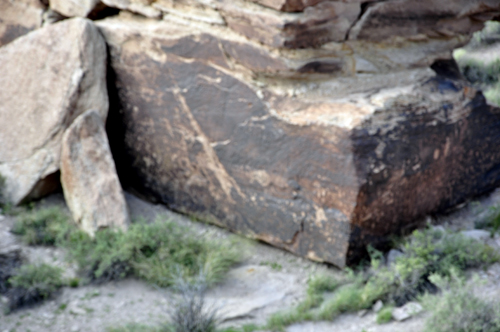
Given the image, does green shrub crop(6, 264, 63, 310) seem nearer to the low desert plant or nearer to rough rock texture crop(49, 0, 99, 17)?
the low desert plant

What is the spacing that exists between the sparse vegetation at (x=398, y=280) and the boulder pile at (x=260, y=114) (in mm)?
248

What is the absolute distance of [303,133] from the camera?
366cm

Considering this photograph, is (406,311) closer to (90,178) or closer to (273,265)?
(273,265)

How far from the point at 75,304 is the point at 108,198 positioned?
0.99 meters

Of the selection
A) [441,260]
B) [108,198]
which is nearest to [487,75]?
[441,260]

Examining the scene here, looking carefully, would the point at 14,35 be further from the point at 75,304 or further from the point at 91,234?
the point at 75,304

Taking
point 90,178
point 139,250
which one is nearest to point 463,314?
point 139,250

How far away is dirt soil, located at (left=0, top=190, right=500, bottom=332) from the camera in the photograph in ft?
10.6

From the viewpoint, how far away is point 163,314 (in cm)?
344

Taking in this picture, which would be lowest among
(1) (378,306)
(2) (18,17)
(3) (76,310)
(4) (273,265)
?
(3) (76,310)

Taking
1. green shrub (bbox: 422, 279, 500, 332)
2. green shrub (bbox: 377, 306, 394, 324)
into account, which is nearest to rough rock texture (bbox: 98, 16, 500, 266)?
green shrub (bbox: 377, 306, 394, 324)

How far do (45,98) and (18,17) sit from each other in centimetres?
114

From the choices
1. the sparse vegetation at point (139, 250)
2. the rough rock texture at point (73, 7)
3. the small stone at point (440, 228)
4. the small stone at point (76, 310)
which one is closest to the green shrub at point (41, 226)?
the sparse vegetation at point (139, 250)

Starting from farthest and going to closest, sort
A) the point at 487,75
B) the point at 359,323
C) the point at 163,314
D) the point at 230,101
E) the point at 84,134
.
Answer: the point at 487,75, the point at 84,134, the point at 230,101, the point at 163,314, the point at 359,323
